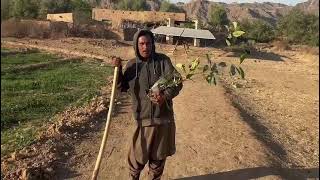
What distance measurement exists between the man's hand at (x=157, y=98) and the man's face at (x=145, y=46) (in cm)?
40

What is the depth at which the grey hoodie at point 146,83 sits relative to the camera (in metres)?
5.08

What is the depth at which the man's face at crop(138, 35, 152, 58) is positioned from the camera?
4969mm

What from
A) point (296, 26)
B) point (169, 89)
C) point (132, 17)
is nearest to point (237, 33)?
point (169, 89)

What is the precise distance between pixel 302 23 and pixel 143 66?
41860 mm

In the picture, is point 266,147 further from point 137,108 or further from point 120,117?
point 137,108

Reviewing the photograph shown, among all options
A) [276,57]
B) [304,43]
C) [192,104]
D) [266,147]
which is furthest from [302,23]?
[266,147]

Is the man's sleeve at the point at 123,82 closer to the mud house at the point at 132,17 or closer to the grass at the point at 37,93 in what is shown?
the grass at the point at 37,93

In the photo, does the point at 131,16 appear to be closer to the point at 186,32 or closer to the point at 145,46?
the point at 186,32

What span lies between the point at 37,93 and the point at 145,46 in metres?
7.80

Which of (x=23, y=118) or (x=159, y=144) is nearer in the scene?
(x=159, y=144)

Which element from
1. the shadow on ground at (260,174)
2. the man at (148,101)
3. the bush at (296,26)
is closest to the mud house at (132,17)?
the bush at (296,26)

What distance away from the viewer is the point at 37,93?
483 inches

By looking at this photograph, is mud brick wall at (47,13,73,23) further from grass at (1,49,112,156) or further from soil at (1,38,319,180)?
soil at (1,38,319,180)

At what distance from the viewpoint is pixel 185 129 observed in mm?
9023
